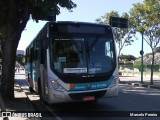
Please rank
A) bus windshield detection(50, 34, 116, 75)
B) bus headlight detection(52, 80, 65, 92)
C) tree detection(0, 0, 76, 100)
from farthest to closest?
tree detection(0, 0, 76, 100), bus windshield detection(50, 34, 116, 75), bus headlight detection(52, 80, 65, 92)

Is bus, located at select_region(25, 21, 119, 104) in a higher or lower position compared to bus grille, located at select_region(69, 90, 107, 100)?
higher

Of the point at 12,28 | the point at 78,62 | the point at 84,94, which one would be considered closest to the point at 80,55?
the point at 78,62

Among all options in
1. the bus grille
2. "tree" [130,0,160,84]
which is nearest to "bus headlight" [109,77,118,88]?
the bus grille

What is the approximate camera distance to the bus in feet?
40.8

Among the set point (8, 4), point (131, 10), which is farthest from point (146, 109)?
point (131, 10)

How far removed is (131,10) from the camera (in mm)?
36219

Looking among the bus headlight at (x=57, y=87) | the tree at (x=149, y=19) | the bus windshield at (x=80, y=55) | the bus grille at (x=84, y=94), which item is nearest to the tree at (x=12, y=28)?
the bus windshield at (x=80, y=55)

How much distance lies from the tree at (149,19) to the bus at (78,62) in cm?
1948

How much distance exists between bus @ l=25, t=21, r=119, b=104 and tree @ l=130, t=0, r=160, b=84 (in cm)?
1948

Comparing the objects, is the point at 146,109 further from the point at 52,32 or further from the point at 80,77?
the point at 52,32

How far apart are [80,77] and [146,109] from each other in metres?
2.82

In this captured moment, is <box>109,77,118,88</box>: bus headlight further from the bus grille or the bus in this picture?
the bus grille

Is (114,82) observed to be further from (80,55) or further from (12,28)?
(12,28)

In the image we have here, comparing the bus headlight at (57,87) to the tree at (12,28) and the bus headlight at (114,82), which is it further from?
the tree at (12,28)
